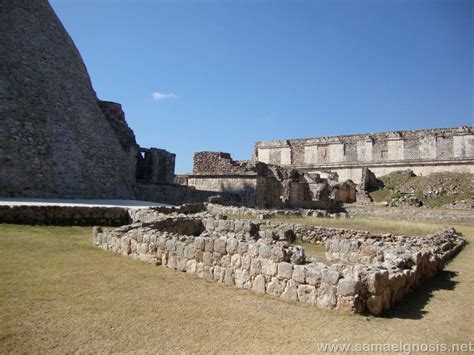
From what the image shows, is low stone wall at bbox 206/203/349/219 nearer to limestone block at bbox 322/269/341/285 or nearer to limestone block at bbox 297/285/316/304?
limestone block at bbox 297/285/316/304

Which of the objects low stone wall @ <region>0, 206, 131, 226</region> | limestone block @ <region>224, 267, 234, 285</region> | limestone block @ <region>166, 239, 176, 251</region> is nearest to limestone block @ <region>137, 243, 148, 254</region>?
limestone block @ <region>166, 239, 176, 251</region>

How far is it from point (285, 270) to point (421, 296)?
211 centimetres

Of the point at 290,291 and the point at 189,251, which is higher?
the point at 189,251

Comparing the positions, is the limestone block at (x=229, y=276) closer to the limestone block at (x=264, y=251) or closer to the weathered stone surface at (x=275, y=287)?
the limestone block at (x=264, y=251)

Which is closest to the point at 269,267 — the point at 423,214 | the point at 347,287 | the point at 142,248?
the point at 347,287

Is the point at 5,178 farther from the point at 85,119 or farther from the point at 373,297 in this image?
the point at 373,297

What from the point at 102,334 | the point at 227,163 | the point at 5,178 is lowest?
the point at 102,334

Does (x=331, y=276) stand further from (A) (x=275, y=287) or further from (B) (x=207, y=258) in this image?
(B) (x=207, y=258)

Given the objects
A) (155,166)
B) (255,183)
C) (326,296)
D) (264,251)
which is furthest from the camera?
(155,166)

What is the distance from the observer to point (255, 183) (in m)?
22.5

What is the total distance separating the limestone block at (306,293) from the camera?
15.8 feet

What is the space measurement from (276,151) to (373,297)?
4386 cm

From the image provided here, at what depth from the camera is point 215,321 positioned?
165 inches

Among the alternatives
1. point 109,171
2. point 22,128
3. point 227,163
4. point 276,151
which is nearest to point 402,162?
point 276,151
